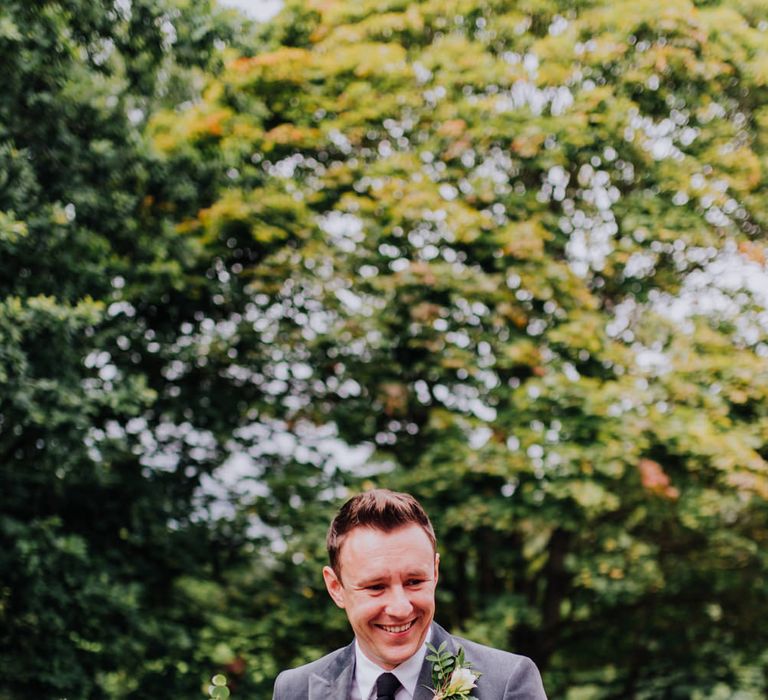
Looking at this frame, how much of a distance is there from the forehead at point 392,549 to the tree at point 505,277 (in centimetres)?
489

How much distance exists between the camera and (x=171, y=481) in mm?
8266

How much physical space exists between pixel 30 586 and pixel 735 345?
19.3ft

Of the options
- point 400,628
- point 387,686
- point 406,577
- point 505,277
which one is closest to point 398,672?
point 387,686

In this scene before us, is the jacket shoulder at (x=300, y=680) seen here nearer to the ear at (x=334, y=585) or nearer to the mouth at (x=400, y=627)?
the ear at (x=334, y=585)

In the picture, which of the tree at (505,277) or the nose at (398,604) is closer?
Answer: the nose at (398,604)

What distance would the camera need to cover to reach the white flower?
80.6 inches

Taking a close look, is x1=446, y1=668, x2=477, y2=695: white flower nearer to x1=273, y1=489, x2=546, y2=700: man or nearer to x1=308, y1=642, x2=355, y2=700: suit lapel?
x1=273, y1=489, x2=546, y2=700: man

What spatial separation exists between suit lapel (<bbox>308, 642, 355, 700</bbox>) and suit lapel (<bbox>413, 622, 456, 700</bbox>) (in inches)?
7.3

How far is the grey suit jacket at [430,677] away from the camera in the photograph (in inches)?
83.7

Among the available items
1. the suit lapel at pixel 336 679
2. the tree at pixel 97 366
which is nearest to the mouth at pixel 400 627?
the suit lapel at pixel 336 679

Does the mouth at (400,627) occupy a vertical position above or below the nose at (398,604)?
below

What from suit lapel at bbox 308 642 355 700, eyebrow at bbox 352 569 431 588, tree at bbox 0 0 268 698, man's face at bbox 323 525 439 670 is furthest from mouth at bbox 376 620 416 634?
tree at bbox 0 0 268 698

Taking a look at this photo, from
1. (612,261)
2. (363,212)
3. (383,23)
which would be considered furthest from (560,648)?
(383,23)

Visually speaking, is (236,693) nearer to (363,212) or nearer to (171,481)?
(171,481)
